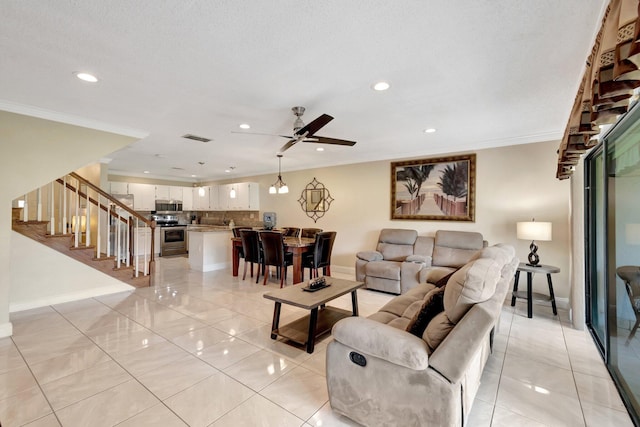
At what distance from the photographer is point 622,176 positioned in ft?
6.84

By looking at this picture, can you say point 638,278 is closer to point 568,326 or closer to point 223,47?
point 568,326

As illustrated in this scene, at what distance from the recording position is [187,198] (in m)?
9.07

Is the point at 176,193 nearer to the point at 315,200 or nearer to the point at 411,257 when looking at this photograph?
the point at 315,200

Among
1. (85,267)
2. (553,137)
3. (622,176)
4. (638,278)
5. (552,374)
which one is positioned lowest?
(552,374)

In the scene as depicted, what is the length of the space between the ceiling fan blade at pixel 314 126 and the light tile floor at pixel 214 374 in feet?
7.05

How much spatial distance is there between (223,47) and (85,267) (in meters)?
4.16

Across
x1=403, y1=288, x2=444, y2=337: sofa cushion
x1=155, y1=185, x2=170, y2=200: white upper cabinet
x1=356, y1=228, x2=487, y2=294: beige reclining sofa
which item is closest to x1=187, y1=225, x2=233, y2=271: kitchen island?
x1=155, y1=185, x2=170, y2=200: white upper cabinet

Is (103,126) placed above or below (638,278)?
above

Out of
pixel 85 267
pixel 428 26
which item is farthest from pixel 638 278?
pixel 85 267

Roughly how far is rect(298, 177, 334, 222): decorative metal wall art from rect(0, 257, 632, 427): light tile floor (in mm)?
3238

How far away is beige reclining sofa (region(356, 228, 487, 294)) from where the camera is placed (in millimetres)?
Answer: 4277

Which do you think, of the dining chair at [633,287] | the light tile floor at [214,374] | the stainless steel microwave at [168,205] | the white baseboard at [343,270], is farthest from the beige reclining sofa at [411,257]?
the stainless steel microwave at [168,205]

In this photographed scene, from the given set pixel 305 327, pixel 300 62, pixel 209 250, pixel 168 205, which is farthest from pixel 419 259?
pixel 168 205

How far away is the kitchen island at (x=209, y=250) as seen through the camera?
609 cm
